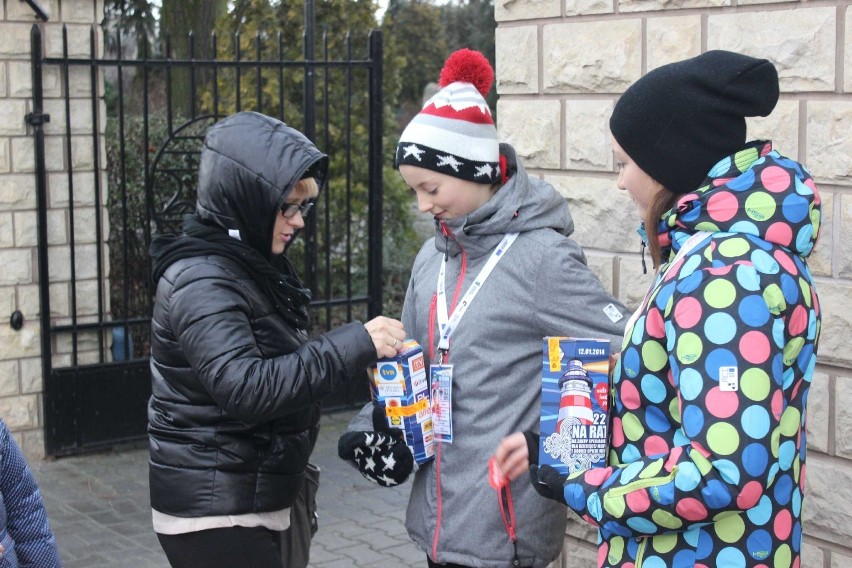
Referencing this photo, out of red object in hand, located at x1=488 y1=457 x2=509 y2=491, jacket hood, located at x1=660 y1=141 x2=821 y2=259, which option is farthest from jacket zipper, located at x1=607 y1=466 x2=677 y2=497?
red object in hand, located at x1=488 y1=457 x2=509 y2=491

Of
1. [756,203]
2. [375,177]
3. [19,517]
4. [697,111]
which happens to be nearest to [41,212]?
[375,177]

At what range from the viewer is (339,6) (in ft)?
31.6

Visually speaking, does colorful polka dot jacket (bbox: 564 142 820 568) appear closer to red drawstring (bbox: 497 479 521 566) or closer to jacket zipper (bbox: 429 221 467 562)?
red drawstring (bbox: 497 479 521 566)

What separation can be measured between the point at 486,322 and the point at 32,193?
15.0 ft

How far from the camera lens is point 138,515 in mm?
6051

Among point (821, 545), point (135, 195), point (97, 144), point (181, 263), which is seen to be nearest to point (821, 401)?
point (821, 545)

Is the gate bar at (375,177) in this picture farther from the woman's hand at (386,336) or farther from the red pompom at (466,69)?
the woman's hand at (386,336)

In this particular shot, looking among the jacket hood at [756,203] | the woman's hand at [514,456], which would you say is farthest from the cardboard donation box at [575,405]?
the jacket hood at [756,203]

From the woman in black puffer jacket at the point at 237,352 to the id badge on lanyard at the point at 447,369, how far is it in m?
0.13

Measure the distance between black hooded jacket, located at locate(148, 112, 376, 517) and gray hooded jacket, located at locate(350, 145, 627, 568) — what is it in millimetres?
295

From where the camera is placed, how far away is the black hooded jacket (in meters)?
2.74

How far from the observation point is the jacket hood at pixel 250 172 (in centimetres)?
287

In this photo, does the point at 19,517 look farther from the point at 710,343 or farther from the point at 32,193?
the point at 32,193

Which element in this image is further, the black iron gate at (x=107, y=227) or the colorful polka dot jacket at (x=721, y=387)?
the black iron gate at (x=107, y=227)
